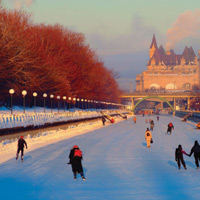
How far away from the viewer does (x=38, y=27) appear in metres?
74.9

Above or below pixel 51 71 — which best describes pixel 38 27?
above

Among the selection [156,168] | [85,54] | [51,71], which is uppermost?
[85,54]

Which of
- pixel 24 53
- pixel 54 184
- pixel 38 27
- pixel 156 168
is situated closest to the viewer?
pixel 54 184

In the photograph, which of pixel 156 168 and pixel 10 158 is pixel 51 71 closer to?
pixel 10 158

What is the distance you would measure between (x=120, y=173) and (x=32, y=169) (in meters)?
4.30

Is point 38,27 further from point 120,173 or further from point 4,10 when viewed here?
point 120,173

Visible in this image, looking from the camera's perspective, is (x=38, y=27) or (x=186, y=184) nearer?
(x=186, y=184)

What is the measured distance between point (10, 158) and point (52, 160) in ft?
8.10

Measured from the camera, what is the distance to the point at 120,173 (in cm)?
1911

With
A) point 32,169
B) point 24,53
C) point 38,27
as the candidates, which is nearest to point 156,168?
point 32,169

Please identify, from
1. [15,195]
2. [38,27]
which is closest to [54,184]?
[15,195]

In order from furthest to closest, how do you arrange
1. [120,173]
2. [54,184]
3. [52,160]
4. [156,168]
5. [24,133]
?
[24,133], [52,160], [156,168], [120,173], [54,184]

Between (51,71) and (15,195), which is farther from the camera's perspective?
(51,71)

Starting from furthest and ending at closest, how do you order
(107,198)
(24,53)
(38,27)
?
1. (38,27)
2. (24,53)
3. (107,198)
